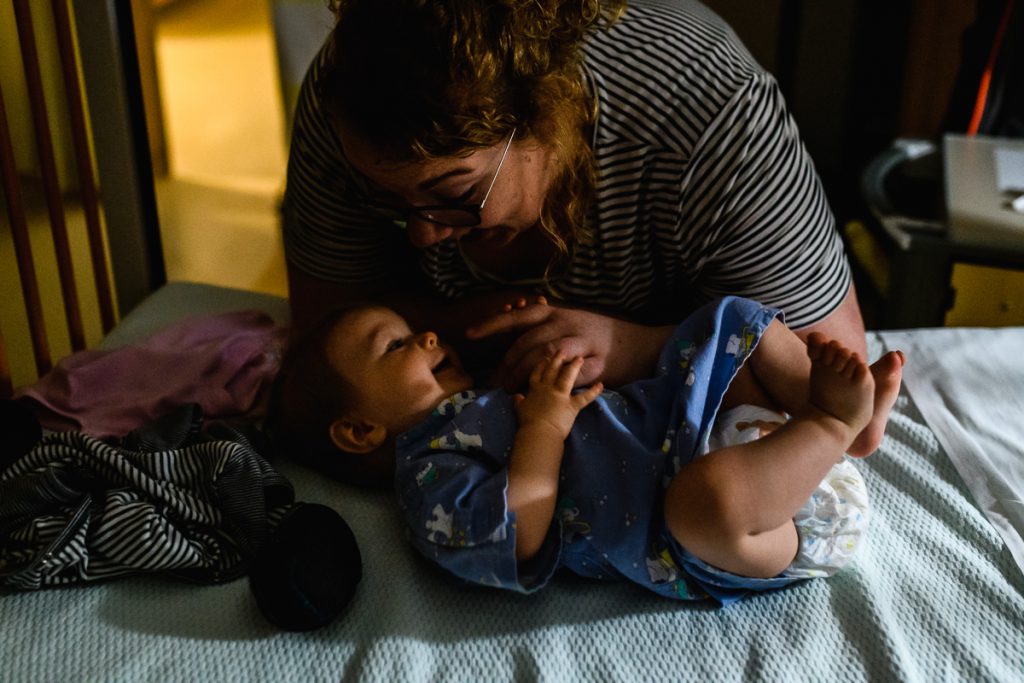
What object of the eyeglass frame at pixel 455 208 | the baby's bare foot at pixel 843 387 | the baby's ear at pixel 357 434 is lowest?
the baby's ear at pixel 357 434

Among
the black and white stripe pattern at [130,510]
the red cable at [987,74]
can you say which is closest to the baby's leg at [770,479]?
the black and white stripe pattern at [130,510]

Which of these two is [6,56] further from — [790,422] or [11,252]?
[790,422]

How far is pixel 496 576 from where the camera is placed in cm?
112

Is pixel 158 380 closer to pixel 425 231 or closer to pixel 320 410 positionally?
pixel 320 410

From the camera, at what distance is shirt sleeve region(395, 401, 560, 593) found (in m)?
1.11

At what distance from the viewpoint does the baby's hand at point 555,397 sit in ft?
3.93

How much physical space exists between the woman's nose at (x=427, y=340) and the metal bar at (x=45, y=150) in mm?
580

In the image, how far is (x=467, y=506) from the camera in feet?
3.74

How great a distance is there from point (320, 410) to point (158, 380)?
344mm

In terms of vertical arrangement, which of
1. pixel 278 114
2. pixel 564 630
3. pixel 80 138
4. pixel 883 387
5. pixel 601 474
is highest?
pixel 80 138

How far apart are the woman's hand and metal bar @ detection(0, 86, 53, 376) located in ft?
2.10

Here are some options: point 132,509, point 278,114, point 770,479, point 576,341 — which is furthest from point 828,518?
point 278,114

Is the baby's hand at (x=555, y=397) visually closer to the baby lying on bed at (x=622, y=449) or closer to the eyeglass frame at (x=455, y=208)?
the baby lying on bed at (x=622, y=449)

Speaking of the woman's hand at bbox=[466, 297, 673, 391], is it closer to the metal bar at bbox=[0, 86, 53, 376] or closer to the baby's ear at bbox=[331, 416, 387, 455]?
the baby's ear at bbox=[331, 416, 387, 455]
